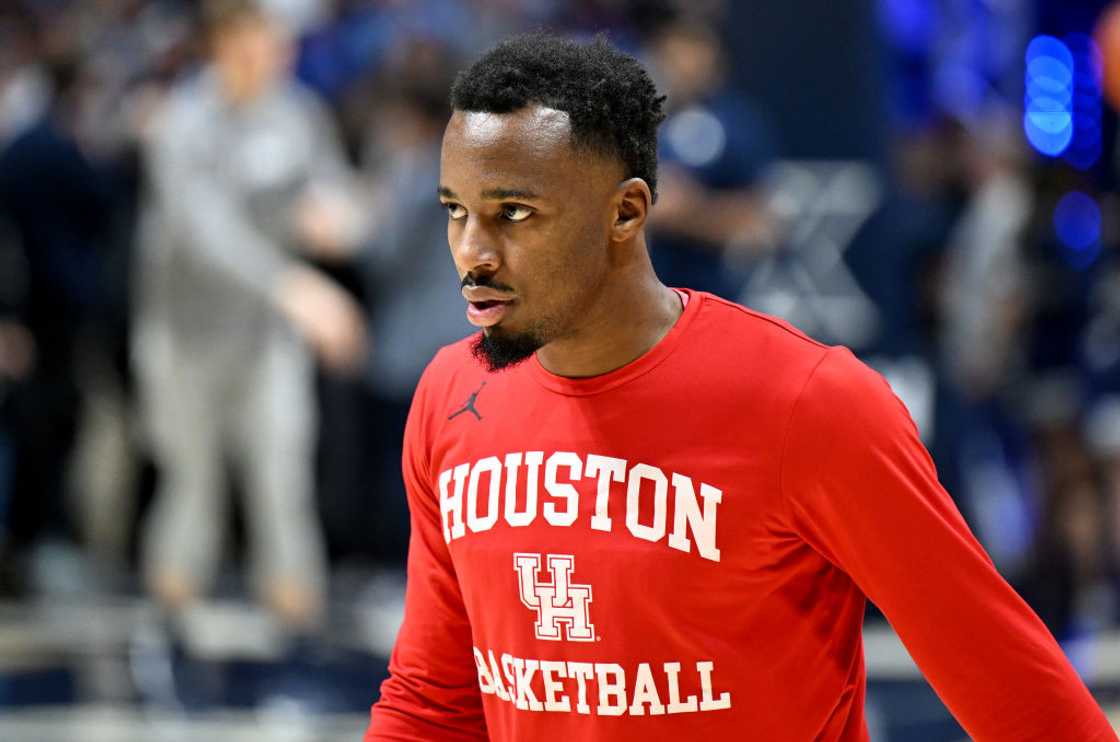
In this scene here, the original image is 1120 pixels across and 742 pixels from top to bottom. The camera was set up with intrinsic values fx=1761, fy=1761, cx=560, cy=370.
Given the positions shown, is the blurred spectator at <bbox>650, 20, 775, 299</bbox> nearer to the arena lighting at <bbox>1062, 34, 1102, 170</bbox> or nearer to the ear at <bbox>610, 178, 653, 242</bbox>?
the arena lighting at <bbox>1062, 34, 1102, 170</bbox>

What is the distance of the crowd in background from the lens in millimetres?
6863

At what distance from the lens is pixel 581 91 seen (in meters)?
2.13

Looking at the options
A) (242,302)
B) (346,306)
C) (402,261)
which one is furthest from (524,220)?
(346,306)

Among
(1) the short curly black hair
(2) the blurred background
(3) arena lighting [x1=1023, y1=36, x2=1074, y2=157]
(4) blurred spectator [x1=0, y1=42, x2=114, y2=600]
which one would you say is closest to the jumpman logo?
(1) the short curly black hair

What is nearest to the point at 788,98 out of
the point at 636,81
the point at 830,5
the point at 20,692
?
the point at 830,5

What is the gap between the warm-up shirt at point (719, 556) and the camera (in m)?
2.02

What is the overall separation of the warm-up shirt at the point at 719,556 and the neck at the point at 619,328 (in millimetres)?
25

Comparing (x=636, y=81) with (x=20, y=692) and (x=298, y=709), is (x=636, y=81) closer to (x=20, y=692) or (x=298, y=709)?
(x=298, y=709)

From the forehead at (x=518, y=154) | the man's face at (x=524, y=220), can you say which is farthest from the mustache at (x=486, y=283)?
the forehead at (x=518, y=154)

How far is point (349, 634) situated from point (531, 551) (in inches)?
206

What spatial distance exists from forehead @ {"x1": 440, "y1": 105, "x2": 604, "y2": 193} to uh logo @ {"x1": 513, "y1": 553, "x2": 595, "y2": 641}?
0.47 meters

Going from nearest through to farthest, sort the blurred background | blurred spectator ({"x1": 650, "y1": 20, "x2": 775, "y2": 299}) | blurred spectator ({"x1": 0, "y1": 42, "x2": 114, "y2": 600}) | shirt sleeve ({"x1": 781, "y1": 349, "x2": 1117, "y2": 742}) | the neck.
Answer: shirt sleeve ({"x1": 781, "y1": 349, "x2": 1117, "y2": 742}) < the neck < blurred spectator ({"x1": 650, "y1": 20, "x2": 775, "y2": 299}) < the blurred background < blurred spectator ({"x1": 0, "y1": 42, "x2": 114, "y2": 600})

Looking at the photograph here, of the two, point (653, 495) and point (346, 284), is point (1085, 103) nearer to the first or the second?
point (346, 284)

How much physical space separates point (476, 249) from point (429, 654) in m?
0.63
